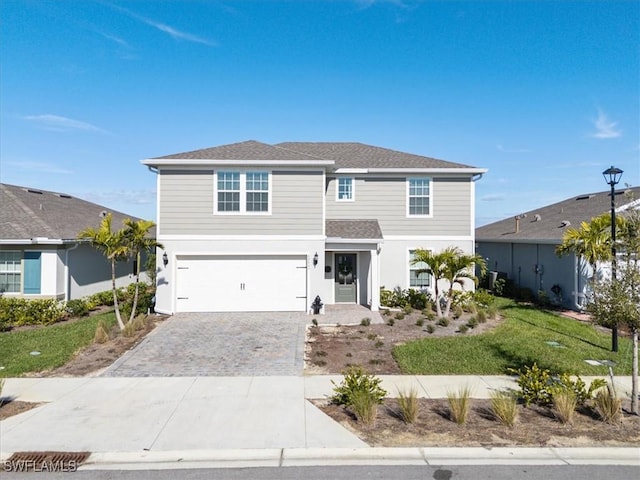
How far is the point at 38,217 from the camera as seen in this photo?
1555cm

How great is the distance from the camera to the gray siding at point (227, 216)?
14.4 m

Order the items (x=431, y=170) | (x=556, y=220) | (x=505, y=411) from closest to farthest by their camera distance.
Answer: (x=505, y=411), (x=431, y=170), (x=556, y=220)

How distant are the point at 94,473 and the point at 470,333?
33.3 ft

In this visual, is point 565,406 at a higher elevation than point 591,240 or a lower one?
lower

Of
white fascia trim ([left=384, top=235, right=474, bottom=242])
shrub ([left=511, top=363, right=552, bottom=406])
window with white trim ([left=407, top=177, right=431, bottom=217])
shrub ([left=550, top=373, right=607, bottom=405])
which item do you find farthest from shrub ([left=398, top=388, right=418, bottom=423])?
window with white trim ([left=407, top=177, right=431, bottom=217])

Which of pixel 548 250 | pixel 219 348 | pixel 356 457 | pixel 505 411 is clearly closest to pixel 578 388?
pixel 505 411

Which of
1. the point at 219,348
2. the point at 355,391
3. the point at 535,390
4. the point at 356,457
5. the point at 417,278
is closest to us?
the point at 356,457

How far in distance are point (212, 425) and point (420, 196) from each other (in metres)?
12.8

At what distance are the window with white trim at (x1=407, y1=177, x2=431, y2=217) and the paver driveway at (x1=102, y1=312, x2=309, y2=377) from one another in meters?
6.47

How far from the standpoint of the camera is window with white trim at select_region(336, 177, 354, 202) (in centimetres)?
1688

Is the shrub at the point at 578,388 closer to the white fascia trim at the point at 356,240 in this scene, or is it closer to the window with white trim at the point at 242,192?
the white fascia trim at the point at 356,240

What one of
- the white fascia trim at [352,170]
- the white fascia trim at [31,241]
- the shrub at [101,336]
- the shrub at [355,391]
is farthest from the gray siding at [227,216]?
the shrub at [355,391]

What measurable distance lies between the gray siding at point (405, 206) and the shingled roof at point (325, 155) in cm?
72

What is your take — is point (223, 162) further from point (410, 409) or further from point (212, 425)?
point (410, 409)
